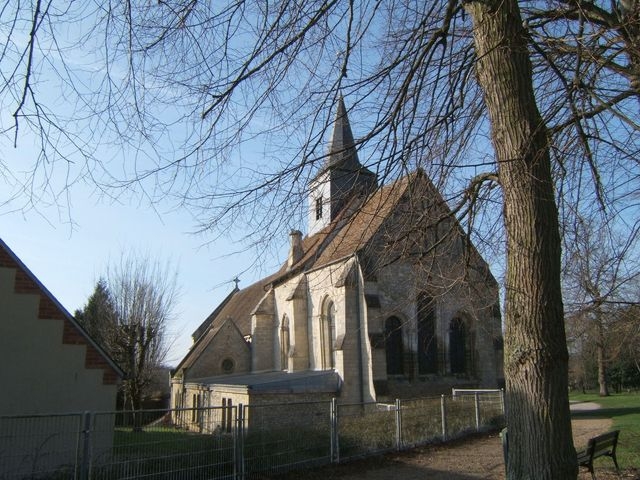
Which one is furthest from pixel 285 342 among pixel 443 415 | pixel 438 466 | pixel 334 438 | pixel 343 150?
pixel 343 150

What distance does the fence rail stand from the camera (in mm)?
8656

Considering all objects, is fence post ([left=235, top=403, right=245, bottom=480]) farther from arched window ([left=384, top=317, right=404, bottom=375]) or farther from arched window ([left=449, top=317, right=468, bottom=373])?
arched window ([left=449, top=317, right=468, bottom=373])

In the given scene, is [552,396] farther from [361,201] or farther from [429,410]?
[429,410]

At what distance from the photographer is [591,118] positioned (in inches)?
273

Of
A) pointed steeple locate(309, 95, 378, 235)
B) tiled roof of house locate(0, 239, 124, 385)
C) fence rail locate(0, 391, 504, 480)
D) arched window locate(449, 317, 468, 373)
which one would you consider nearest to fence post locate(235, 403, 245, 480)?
fence rail locate(0, 391, 504, 480)

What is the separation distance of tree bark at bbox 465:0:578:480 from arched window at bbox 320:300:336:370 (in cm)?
2117

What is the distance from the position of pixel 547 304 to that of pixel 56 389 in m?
9.79

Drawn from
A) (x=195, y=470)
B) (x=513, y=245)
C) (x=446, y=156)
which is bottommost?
(x=195, y=470)

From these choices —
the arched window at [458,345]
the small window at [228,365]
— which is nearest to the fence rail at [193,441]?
the arched window at [458,345]

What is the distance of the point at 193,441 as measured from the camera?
380 inches

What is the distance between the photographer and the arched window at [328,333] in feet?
85.1

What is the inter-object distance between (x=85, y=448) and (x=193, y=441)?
1.93m

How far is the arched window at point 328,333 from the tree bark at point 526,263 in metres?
21.2

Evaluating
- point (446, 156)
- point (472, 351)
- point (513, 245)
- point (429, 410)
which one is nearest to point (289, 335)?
point (472, 351)
